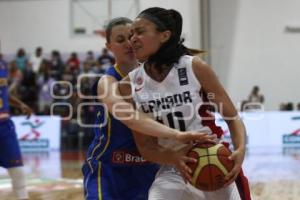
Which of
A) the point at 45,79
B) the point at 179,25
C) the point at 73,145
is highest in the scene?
the point at 179,25

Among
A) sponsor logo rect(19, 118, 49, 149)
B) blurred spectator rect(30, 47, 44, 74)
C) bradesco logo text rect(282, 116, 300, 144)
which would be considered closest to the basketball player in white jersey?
bradesco logo text rect(282, 116, 300, 144)

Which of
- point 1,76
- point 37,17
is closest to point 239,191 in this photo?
point 1,76

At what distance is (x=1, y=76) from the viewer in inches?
256

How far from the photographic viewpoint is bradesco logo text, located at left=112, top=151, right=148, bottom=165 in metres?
3.69

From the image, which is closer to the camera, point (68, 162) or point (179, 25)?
Answer: point (179, 25)

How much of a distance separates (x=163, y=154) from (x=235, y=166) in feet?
1.31

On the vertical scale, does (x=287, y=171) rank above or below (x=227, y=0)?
below

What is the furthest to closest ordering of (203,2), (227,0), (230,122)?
(227,0), (203,2), (230,122)

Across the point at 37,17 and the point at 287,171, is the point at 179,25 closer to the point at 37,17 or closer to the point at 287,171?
the point at 287,171

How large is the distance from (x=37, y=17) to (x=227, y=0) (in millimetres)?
6721

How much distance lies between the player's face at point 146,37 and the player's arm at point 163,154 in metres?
0.47

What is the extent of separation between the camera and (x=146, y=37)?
309cm

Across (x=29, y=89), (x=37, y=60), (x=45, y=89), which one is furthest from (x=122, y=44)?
(x=37, y=60)

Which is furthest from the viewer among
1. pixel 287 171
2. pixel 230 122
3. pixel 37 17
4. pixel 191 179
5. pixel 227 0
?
pixel 37 17
